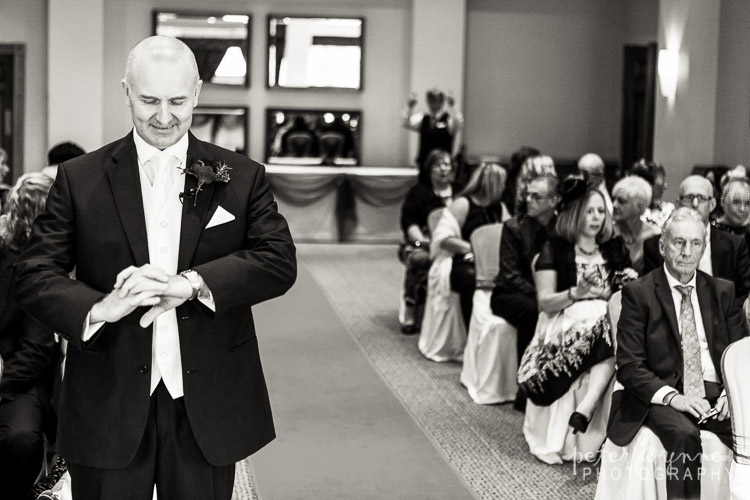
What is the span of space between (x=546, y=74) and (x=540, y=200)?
987cm

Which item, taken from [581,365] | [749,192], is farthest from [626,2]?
[581,365]

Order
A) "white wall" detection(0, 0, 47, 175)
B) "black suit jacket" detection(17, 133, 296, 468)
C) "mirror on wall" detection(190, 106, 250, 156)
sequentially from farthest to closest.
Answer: "mirror on wall" detection(190, 106, 250, 156) < "white wall" detection(0, 0, 47, 175) < "black suit jacket" detection(17, 133, 296, 468)

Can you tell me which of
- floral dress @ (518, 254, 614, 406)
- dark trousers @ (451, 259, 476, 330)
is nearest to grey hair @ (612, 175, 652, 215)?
floral dress @ (518, 254, 614, 406)

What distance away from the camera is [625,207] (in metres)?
6.64

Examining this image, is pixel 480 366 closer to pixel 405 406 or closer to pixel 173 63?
pixel 405 406

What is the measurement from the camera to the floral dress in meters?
5.51

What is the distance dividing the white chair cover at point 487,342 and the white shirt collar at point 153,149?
448 cm

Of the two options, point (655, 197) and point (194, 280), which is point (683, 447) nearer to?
point (194, 280)

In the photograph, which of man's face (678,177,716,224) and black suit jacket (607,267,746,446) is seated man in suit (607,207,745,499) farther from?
man's face (678,177,716,224)

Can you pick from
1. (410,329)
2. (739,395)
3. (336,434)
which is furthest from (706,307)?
(410,329)

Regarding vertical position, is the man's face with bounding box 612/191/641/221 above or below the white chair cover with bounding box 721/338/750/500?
above

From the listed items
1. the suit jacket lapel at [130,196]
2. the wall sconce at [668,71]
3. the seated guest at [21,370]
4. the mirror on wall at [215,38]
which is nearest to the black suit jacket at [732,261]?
the seated guest at [21,370]

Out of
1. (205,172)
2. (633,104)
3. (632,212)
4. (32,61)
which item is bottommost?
(632,212)

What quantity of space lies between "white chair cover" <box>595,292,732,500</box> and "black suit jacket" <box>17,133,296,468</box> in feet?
7.14
